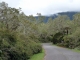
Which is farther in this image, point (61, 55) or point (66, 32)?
point (66, 32)

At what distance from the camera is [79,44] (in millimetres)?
49188

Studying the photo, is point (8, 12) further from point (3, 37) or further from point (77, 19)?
point (77, 19)

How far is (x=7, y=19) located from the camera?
29422 mm

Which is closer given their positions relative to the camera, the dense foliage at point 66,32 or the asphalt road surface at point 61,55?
the asphalt road surface at point 61,55

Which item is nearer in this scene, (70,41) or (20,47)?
(20,47)

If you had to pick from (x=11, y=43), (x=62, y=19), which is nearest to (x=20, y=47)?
(x=11, y=43)

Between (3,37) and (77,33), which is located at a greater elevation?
(3,37)

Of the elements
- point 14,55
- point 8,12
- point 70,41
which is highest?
point 8,12

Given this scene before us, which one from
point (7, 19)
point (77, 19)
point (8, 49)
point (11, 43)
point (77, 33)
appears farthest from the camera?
point (77, 19)

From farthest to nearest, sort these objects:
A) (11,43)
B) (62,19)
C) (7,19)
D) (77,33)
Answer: (62,19), (77,33), (7,19), (11,43)

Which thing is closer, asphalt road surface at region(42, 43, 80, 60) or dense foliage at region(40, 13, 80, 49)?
asphalt road surface at region(42, 43, 80, 60)

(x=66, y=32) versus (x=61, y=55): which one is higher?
(x=61, y=55)

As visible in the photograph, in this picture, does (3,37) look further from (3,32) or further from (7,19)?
(7,19)

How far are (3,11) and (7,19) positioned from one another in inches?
62.5
